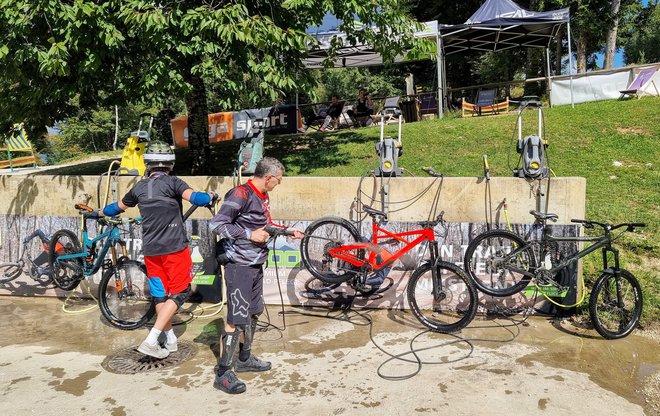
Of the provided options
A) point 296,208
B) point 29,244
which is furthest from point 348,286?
point 29,244

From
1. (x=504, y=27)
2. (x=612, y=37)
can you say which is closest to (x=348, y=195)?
(x=504, y=27)

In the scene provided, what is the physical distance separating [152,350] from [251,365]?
3.01 feet

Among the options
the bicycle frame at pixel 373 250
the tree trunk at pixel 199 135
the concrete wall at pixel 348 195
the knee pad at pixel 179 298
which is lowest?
the knee pad at pixel 179 298

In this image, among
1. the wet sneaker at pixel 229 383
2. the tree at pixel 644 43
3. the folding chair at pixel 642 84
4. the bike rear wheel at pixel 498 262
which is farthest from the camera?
the tree at pixel 644 43

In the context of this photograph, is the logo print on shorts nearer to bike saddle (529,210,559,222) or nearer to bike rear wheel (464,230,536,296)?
bike rear wheel (464,230,536,296)

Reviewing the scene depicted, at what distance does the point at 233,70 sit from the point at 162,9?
4.36ft

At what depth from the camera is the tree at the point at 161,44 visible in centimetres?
686

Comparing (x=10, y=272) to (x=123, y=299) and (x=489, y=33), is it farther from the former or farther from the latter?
(x=489, y=33)

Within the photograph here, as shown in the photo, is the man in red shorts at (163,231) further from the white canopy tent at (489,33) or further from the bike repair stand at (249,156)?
the white canopy tent at (489,33)

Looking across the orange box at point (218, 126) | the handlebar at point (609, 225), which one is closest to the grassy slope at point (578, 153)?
the handlebar at point (609, 225)

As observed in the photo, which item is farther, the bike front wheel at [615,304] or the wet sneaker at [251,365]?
the bike front wheel at [615,304]

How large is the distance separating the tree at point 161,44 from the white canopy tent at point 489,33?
15.5ft

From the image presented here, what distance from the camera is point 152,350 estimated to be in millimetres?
4379

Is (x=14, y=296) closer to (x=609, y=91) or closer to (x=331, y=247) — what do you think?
(x=331, y=247)
